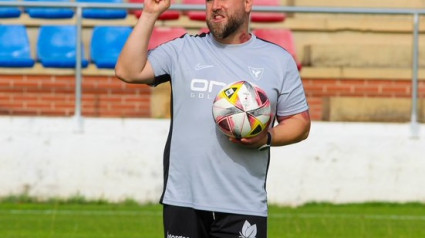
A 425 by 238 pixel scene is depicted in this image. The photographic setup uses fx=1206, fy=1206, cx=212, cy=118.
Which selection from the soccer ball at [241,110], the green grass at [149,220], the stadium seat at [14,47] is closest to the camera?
the soccer ball at [241,110]

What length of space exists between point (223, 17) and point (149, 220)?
20.1 feet

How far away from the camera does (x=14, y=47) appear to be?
14703 millimetres

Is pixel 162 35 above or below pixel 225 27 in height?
below

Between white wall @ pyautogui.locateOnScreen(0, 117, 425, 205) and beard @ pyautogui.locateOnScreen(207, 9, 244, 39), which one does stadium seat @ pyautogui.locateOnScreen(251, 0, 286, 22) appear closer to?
white wall @ pyautogui.locateOnScreen(0, 117, 425, 205)

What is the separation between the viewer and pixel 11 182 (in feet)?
43.0

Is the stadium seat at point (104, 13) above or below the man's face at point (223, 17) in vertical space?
below

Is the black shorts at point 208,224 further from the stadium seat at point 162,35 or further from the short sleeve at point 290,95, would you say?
the stadium seat at point 162,35

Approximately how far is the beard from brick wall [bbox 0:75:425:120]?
7.99 metres

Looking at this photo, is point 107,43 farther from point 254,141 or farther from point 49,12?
point 254,141

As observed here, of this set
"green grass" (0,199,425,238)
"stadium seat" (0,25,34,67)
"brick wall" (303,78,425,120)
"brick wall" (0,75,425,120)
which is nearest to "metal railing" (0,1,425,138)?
"brick wall" (0,75,425,120)

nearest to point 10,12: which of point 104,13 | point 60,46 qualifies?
point 60,46

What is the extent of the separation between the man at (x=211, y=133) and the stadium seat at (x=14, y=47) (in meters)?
8.76

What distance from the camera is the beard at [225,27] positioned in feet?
19.2

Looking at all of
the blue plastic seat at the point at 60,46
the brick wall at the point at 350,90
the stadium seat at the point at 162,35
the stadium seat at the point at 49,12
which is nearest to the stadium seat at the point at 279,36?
the brick wall at the point at 350,90
